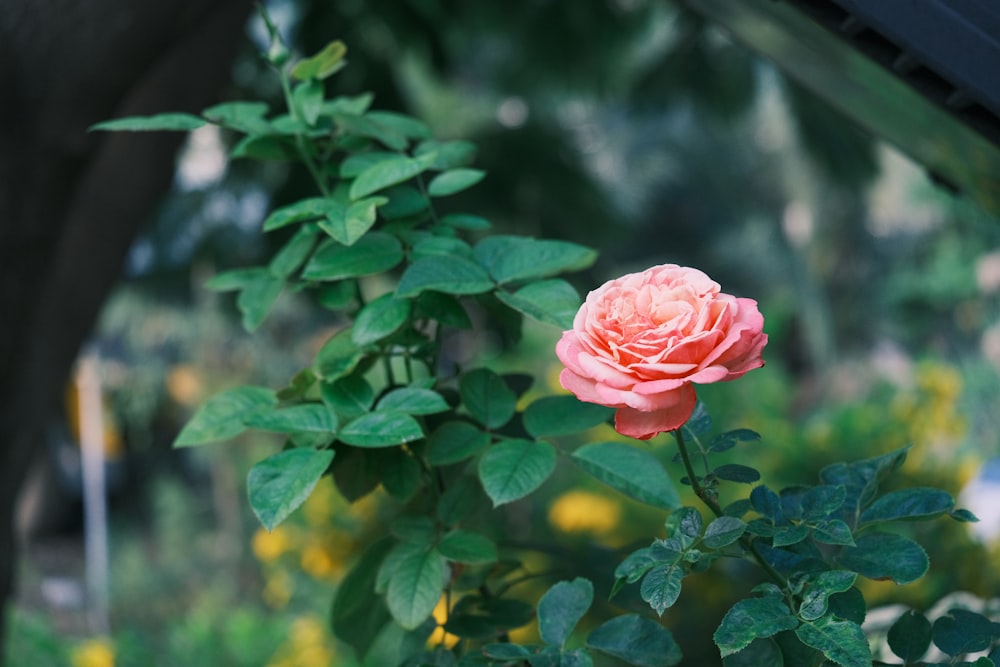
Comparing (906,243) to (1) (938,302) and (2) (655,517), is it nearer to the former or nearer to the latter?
(1) (938,302)

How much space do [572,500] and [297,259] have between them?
1.96 m

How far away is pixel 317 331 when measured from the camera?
7254mm

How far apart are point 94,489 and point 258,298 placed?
15.7 feet

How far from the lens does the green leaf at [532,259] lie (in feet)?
2.64

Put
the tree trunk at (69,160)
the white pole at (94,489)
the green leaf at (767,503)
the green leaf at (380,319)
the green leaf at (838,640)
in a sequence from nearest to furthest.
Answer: the green leaf at (838,640) < the green leaf at (767,503) < the green leaf at (380,319) < the tree trunk at (69,160) < the white pole at (94,489)

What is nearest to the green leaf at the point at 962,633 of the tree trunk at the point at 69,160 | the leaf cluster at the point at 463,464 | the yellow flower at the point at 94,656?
the leaf cluster at the point at 463,464

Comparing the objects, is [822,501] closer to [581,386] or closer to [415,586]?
[581,386]

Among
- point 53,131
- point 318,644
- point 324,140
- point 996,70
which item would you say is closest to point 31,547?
point 318,644

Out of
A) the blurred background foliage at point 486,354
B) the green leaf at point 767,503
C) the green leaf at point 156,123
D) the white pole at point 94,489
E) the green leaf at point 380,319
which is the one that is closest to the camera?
the green leaf at point 767,503

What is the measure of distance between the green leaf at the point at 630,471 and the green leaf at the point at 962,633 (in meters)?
0.20

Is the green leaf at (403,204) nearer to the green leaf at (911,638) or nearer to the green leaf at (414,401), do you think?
the green leaf at (414,401)

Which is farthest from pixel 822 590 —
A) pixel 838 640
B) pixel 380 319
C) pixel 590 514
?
pixel 590 514

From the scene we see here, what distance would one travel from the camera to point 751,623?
60 cm

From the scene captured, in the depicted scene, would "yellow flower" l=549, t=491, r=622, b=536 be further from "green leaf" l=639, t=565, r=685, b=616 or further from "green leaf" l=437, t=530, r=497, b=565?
"green leaf" l=639, t=565, r=685, b=616
